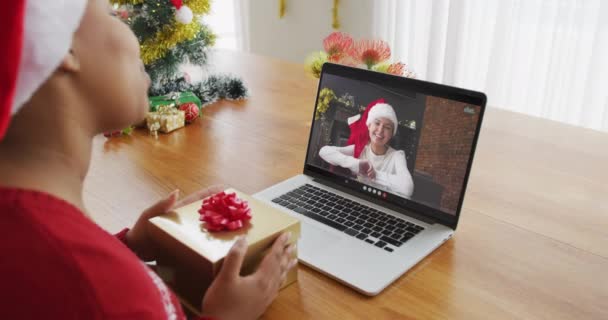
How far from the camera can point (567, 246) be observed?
89cm

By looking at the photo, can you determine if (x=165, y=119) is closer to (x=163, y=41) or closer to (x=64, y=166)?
(x=163, y=41)

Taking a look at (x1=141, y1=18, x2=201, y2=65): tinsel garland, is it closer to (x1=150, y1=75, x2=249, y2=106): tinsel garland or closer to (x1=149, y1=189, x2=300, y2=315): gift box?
(x1=150, y1=75, x2=249, y2=106): tinsel garland

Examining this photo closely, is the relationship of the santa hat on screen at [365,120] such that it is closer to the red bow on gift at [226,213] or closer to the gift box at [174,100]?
the red bow on gift at [226,213]

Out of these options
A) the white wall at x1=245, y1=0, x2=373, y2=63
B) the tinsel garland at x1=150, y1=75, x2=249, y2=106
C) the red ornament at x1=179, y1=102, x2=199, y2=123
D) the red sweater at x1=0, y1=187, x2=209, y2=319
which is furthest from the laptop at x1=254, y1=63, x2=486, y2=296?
the white wall at x1=245, y1=0, x2=373, y2=63

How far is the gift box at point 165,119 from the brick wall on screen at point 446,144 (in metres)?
0.69

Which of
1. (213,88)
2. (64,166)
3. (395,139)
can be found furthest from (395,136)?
(213,88)

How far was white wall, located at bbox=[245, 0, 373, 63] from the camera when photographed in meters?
2.91

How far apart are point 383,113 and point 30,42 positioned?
0.62 meters

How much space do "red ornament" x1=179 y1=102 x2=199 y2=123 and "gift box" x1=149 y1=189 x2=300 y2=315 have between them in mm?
646

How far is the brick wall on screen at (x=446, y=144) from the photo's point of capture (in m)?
0.89

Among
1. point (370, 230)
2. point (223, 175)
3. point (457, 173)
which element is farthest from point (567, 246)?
point (223, 175)

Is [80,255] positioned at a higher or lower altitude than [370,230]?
higher

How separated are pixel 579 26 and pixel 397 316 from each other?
1.80m

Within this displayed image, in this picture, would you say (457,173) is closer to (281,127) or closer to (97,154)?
(281,127)
